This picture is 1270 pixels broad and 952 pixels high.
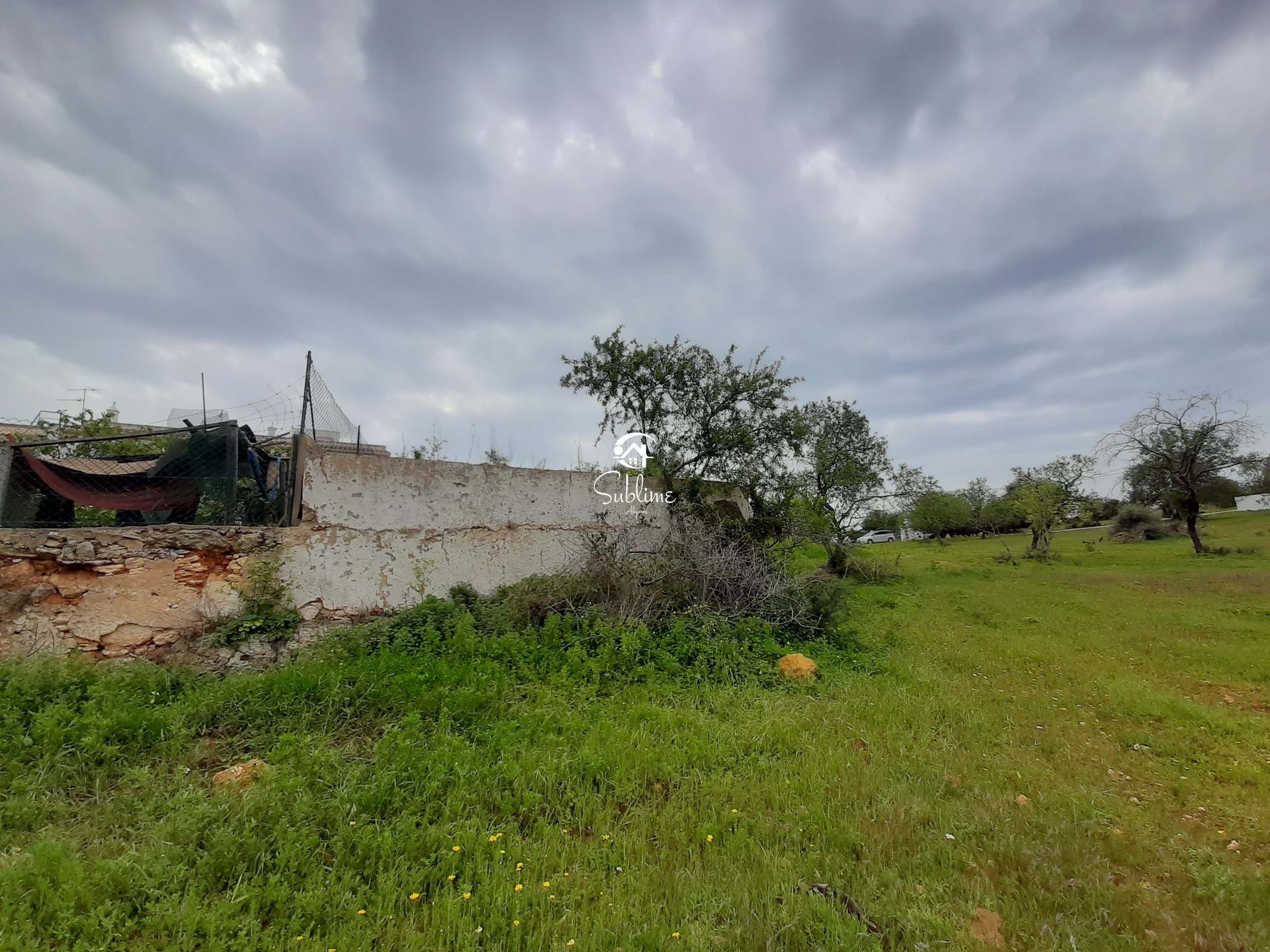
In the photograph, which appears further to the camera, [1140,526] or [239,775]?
[1140,526]

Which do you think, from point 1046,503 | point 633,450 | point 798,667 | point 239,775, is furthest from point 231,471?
point 1046,503

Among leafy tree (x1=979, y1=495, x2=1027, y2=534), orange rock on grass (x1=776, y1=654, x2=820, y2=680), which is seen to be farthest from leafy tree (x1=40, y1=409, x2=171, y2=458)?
leafy tree (x1=979, y1=495, x2=1027, y2=534)

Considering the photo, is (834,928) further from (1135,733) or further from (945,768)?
(1135,733)

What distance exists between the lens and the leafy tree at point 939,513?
2406 centimetres

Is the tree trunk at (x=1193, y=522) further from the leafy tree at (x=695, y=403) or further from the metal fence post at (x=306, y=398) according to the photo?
the metal fence post at (x=306, y=398)

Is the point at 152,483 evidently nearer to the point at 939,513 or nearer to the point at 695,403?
the point at 695,403

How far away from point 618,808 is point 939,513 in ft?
83.6

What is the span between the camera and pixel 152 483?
493 cm

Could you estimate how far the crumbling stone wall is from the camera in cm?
420

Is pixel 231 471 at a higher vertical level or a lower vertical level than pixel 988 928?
higher

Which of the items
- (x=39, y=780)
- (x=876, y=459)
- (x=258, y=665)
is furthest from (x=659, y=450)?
(x=876, y=459)

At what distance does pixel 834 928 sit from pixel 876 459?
1582 cm

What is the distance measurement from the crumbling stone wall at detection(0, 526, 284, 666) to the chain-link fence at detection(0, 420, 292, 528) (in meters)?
0.28

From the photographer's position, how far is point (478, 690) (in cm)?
407
